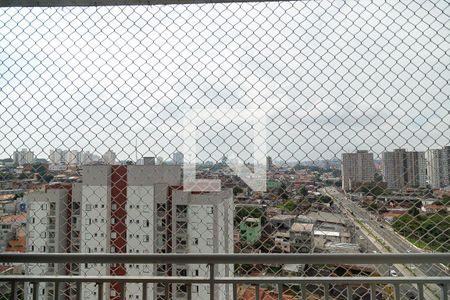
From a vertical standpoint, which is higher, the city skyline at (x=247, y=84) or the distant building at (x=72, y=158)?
the city skyline at (x=247, y=84)

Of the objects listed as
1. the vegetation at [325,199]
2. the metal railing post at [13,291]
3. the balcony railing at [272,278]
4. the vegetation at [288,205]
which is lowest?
the metal railing post at [13,291]

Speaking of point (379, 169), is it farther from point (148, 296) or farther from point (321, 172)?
point (148, 296)

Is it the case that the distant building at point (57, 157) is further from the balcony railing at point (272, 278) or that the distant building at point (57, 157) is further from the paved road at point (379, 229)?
the paved road at point (379, 229)

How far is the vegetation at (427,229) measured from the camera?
1.47 m

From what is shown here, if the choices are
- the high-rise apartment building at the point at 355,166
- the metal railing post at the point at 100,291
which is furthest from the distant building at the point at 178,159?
the high-rise apartment building at the point at 355,166

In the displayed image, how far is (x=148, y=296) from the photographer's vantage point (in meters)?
1.51

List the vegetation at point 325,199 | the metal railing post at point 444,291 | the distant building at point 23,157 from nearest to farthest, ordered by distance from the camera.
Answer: the metal railing post at point 444,291 < the vegetation at point 325,199 < the distant building at point 23,157

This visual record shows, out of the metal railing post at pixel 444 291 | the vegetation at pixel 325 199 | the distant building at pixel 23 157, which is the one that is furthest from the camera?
the distant building at pixel 23 157

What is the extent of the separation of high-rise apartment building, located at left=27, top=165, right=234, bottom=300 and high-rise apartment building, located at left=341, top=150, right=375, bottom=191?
525mm

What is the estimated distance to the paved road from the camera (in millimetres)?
1437

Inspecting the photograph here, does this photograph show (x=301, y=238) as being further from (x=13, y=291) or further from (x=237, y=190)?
(x=13, y=291)

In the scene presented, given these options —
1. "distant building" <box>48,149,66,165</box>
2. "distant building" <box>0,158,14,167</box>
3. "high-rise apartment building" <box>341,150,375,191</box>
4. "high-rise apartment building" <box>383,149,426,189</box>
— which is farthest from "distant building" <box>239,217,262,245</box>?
"distant building" <box>0,158,14,167</box>

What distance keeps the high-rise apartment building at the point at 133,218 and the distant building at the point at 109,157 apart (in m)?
0.03

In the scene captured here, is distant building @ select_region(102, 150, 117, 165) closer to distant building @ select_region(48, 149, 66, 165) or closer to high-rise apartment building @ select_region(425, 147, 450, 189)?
distant building @ select_region(48, 149, 66, 165)
